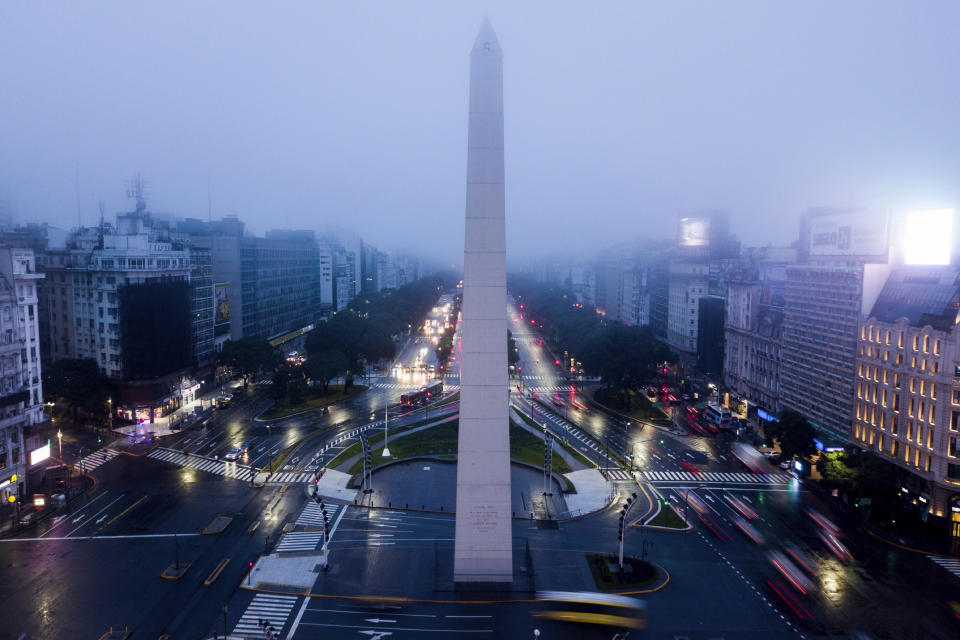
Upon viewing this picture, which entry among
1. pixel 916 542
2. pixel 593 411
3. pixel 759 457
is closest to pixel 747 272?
pixel 593 411

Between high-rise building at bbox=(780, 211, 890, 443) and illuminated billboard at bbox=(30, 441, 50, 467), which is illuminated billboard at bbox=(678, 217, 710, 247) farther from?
illuminated billboard at bbox=(30, 441, 50, 467)

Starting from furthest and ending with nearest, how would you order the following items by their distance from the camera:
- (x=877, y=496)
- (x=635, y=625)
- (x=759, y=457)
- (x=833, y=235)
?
(x=833, y=235), (x=759, y=457), (x=877, y=496), (x=635, y=625)

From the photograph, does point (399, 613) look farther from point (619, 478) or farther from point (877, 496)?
point (877, 496)

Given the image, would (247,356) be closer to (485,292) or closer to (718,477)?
(718,477)

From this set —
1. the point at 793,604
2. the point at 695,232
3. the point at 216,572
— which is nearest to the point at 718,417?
the point at 793,604

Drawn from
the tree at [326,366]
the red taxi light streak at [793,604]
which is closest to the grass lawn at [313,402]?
the tree at [326,366]

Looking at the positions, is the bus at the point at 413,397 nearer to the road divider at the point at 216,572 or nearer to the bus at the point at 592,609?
the road divider at the point at 216,572

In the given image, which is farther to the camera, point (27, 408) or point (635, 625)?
point (27, 408)
